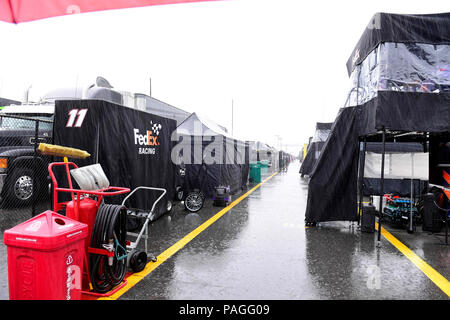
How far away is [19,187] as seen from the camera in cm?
801

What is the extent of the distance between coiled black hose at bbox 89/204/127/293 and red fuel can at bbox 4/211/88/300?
0.49 m

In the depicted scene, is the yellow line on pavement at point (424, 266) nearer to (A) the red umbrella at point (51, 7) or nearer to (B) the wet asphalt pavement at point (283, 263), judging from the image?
(B) the wet asphalt pavement at point (283, 263)

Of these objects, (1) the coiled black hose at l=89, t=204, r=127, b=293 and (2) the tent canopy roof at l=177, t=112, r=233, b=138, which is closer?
(1) the coiled black hose at l=89, t=204, r=127, b=293

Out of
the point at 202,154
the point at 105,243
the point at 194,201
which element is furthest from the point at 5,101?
the point at 105,243

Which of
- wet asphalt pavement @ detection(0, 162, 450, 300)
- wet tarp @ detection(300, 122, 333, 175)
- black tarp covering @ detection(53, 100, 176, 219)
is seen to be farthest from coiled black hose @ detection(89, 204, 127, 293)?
wet tarp @ detection(300, 122, 333, 175)

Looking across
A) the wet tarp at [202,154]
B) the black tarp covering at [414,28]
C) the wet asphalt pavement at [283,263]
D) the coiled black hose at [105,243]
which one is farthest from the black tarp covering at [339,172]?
the coiled black hose at [105,243]

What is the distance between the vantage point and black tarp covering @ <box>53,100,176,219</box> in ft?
18.6

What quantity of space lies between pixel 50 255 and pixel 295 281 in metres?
3.04

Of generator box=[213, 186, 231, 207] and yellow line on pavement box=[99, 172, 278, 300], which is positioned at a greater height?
generator box=[213, 186, 231, 207]

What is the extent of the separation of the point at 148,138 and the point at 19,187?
13.3ft

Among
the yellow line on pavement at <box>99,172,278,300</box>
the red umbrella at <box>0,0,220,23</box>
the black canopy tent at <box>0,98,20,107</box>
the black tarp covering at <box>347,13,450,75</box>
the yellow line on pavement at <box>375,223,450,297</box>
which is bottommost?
the yellow line on pavement at <box>375,223,450,297</box>

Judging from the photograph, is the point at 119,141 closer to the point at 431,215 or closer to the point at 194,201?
the point at 194,201

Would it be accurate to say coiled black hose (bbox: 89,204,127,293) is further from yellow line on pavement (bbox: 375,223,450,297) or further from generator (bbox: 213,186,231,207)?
generator (bbox: 213,186,231,207)
